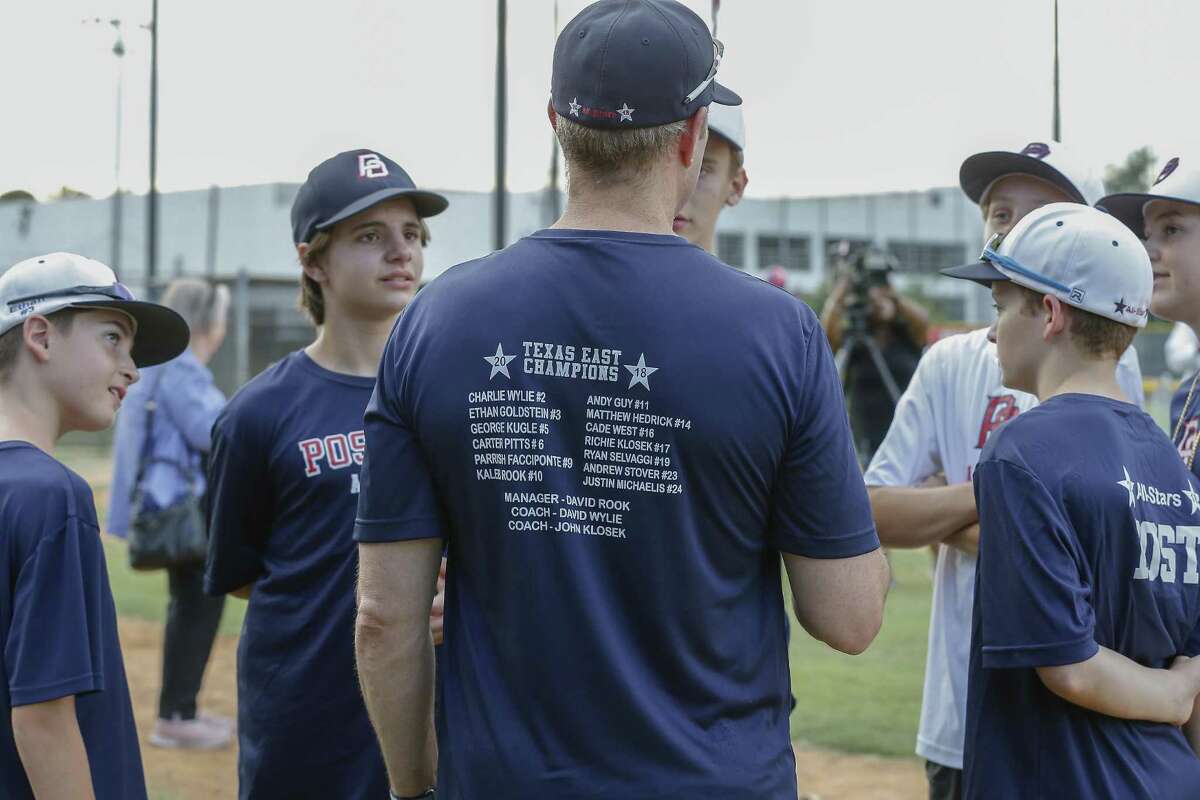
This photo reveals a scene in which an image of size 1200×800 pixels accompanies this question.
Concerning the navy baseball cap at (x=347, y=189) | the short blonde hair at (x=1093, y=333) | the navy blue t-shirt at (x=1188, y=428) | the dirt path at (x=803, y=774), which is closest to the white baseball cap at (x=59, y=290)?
the navy baseball cap at (x=347, y=189)

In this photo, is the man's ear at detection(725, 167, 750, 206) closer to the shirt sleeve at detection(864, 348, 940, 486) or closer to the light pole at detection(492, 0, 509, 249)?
the shirt sleeve at detection(864, 348, 940, 486)

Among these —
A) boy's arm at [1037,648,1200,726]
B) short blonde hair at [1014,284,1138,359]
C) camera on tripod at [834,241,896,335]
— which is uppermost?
camera on tripod at [834,241,896,335]

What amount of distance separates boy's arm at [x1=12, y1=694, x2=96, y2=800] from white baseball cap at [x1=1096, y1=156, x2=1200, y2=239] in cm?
273

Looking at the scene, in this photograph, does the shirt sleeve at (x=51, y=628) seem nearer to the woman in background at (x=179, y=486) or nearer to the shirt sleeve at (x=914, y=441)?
the shirt sleeve at (x=914, y=441)

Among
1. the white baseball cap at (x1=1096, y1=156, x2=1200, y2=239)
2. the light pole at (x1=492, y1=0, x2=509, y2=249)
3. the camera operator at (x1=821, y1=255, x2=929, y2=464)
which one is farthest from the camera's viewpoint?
Answer: the light pole at (x1=492, y1=0, x2=509, y2=249)

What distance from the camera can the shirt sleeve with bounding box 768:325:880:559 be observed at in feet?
6.72

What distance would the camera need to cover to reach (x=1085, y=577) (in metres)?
2.37

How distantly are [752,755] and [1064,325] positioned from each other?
3.90ft

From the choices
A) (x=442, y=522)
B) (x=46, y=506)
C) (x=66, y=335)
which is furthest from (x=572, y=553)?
(x=66, y=335)

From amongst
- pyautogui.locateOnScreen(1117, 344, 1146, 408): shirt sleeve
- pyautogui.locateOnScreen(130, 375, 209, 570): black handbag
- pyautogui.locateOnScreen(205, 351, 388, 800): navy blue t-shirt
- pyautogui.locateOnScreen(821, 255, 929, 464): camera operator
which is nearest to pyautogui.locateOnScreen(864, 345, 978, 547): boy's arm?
pyautogui.locateOnScreen(1117, 344, 1146, 408): shirt sleeve

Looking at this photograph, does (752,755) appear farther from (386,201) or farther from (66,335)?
(386,201)

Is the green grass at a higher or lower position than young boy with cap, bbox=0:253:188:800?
lower

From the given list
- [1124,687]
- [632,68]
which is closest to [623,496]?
[632,68]

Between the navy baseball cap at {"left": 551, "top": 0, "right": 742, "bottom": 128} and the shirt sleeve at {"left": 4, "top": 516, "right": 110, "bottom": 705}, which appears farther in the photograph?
the shirt sleeve at {"left": 4, "top": 516, "right": 110, "bottom": 705}
